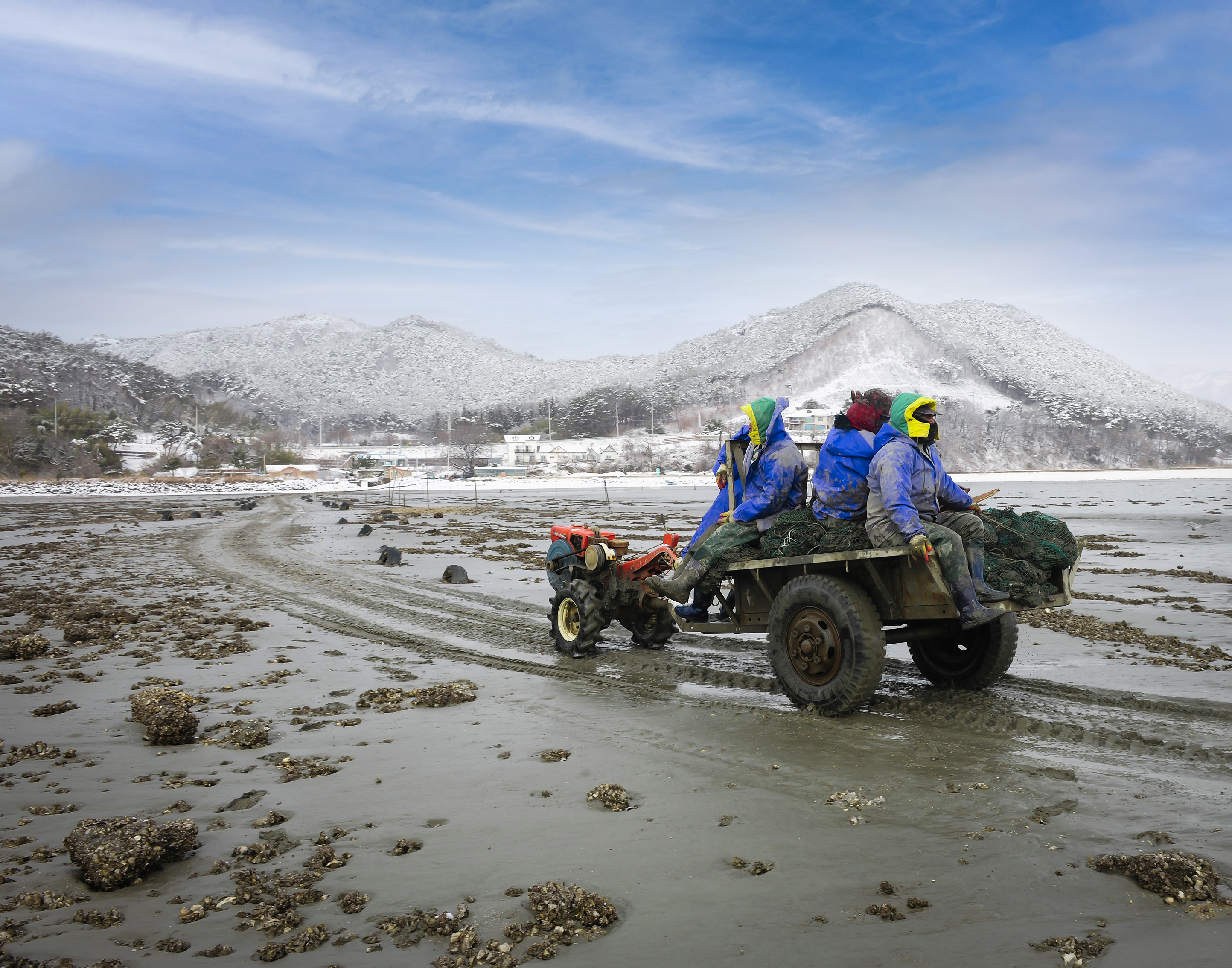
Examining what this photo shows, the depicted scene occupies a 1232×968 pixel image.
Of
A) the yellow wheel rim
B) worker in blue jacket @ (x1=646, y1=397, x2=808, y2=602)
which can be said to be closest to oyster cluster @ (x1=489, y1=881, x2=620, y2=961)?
worker in blue jacket @ (x1=646, y1=397, x2=808, y2=602)

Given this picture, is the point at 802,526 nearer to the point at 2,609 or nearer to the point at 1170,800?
the point at 1170,800

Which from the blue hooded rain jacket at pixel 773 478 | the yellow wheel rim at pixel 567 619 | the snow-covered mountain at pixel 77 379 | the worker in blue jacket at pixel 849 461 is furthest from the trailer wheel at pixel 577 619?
the snow-covered mountain at pixel 77 379

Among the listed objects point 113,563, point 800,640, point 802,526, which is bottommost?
point 113,563

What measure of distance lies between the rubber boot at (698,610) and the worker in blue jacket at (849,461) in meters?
1.36

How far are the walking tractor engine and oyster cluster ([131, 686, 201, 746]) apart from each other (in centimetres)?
367

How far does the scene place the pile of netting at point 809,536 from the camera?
610 centimetres

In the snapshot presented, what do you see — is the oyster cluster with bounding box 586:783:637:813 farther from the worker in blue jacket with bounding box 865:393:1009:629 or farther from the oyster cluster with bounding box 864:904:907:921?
the worker in blue jacket with bounding box 865:393:1009:629

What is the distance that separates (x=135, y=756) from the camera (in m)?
5.48

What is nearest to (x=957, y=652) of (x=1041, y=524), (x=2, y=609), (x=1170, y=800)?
(x=1041, y=524)

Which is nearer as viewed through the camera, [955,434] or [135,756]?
[135,756]

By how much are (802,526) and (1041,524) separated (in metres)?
1.74

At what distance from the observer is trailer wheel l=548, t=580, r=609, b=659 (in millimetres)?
8367

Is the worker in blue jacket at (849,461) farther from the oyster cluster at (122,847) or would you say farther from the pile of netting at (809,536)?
the oyster cluster at (122,847)

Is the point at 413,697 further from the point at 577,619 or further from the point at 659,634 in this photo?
the point at 659,634
